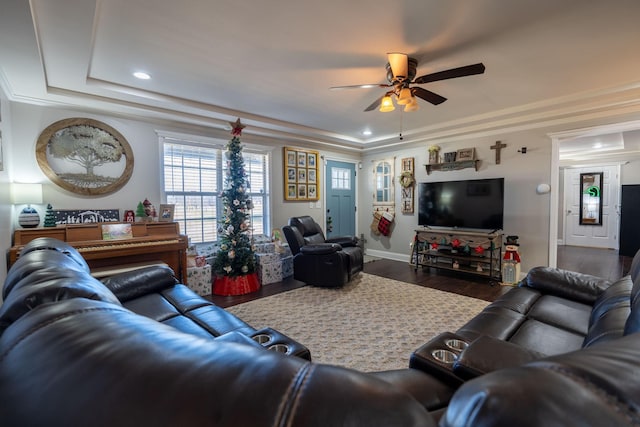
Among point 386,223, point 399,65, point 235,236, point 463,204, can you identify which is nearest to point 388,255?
point 386,223

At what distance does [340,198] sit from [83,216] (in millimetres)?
4378

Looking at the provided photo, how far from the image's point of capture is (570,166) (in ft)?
24.3

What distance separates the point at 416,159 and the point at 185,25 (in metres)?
4.55

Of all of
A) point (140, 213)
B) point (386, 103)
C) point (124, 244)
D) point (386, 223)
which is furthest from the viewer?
point (386, 223)

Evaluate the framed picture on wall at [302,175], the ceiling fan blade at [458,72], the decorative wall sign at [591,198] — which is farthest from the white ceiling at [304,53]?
the decorative wall sign at [591,198]

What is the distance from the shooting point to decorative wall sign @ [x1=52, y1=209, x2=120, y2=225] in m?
3.29

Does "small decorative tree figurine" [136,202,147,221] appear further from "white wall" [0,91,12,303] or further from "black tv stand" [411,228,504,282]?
"black tv stand" [411,228,504,282]

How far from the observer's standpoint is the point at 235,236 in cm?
392

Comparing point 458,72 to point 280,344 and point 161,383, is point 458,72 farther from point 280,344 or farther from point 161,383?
point 161,383

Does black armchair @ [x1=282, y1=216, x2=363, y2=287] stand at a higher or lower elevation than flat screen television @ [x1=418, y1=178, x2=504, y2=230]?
lower

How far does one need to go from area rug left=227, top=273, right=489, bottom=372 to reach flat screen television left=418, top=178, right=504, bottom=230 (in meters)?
1.48

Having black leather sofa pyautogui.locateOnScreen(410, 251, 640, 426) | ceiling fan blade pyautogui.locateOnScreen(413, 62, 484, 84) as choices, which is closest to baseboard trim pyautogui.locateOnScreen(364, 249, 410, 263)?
black leather sofa pyautogui.locateOnScreen(410, 251, 640, 426)

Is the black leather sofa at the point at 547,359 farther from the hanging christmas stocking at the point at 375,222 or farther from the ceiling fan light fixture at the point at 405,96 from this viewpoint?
the hanging christmas stocking at the point at 375,222

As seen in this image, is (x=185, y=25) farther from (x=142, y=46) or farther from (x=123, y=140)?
(x=123, y=140)
